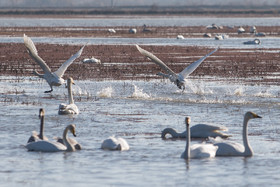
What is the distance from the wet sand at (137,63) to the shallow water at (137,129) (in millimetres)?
1701

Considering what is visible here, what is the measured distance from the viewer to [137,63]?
31.0m

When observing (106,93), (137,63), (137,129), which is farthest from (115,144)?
(137,63)

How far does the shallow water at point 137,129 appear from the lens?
35.5 ft

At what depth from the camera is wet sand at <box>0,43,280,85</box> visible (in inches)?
1035

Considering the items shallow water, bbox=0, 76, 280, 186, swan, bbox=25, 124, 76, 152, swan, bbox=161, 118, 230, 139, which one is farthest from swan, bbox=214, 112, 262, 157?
A: swan, bbox=25, 124, 76, 152

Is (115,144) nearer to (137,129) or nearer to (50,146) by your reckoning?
(50,146)

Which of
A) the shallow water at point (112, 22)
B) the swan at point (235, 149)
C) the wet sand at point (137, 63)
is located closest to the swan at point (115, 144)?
the swan at point (235, 149)

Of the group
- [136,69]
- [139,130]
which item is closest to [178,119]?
[139,130]

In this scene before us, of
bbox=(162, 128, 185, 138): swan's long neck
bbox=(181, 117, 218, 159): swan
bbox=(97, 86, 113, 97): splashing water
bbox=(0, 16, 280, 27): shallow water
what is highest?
bbox=(0, 16, 280, 27): shallow water

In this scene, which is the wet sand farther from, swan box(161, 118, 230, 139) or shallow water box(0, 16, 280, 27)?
shallow water box(0, 16, 280, 27)

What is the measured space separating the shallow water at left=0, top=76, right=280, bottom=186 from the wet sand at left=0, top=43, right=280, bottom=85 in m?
1.70

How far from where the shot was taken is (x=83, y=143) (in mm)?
13461

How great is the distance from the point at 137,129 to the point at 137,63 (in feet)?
52.6

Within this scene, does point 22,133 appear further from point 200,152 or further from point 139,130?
point 200,152
